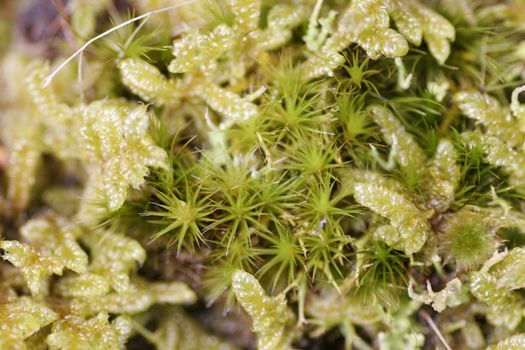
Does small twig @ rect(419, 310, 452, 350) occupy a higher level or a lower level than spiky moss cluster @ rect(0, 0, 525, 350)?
lower

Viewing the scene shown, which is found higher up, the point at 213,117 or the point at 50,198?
the point at 213,117

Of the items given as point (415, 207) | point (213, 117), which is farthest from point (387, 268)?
point (213, 117)

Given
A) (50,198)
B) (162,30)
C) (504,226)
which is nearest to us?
(504,226)

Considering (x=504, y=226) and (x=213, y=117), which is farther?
(x=213, y=117)

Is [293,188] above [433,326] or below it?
above

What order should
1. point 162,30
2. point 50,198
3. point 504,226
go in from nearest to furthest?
point 504,226 → point 162,30 → point 50,198

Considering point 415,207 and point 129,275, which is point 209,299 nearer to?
point 129,275

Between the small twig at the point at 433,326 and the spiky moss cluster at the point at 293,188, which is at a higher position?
the spiky moss cluster at the point at 293,188

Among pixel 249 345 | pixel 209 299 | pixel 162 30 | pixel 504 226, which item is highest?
pixel 162 30
